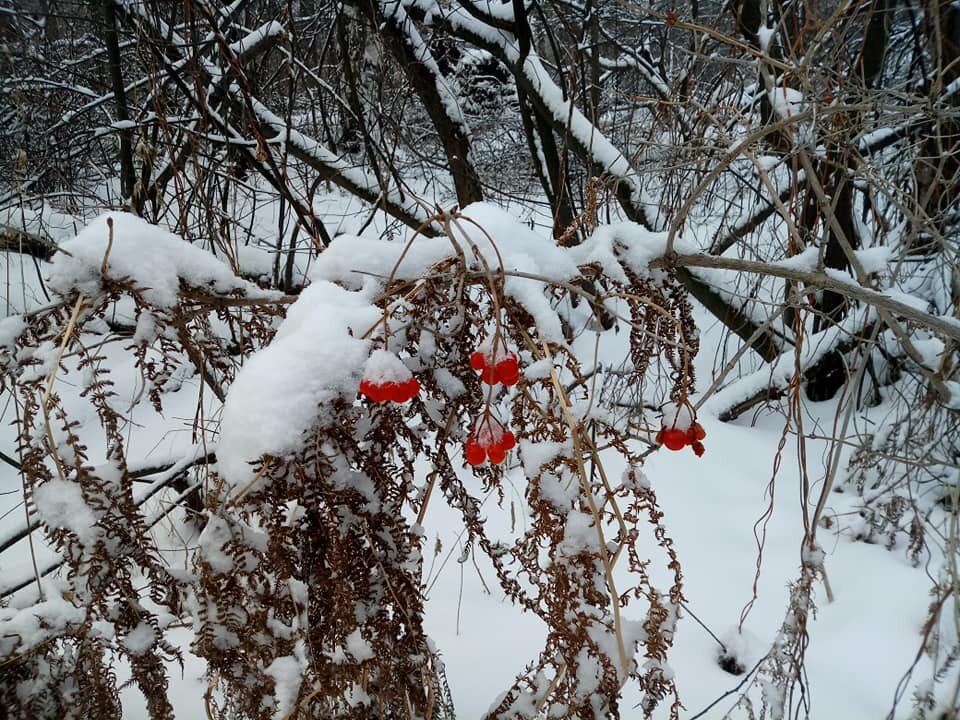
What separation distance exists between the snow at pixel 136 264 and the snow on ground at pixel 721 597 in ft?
2.35

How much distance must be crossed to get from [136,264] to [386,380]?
374mm

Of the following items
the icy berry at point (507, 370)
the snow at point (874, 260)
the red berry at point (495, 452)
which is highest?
the snow at point (874, 260)

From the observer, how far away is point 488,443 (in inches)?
25.1

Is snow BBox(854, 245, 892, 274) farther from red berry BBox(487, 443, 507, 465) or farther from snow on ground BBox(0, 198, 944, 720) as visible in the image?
red berry BBox(487, 443, 507, 465)

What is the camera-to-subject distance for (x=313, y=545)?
2.07 ft

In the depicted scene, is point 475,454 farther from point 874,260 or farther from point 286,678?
point 874,260

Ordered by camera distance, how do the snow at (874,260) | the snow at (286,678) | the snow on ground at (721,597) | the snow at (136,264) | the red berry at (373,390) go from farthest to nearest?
the snow on ground at (721,597) < the snow at (874,260) < the snow at (286,678) < the snow at (136,264) < the red berry at (373,390)

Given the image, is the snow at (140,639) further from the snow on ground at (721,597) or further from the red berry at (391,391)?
the snow on ground at (721,597)

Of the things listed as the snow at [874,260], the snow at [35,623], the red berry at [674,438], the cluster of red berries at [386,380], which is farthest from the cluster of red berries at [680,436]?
the snow at [35,623]

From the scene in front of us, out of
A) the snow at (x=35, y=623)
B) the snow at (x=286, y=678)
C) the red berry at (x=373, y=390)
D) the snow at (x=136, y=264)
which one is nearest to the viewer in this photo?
the red berry at (x=373, y=390)

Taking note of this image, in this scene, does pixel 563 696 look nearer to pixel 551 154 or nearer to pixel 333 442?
pixel 333 442

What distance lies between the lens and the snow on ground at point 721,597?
1.67 metres

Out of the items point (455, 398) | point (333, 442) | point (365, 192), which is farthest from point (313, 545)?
point (365, 192)

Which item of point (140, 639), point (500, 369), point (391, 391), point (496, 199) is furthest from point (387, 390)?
point (496, 199)
